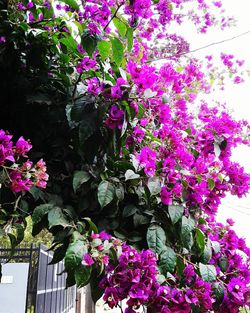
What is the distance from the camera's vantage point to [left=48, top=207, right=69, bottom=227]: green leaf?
0.85m

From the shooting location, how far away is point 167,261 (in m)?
0.89

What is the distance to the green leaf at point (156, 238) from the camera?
89 cm

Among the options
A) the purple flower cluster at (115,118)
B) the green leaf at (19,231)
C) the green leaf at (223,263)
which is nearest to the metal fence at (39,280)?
the green leaf at (19,231)

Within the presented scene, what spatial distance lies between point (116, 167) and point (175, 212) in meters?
0.25

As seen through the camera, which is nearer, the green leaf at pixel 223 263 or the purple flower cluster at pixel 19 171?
the purple flower cluster at pixel 19 171

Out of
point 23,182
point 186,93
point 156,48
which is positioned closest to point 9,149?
point 23,182

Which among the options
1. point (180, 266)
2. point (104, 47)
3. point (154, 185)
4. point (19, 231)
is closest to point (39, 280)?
point (19, 231)

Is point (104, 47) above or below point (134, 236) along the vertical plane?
above

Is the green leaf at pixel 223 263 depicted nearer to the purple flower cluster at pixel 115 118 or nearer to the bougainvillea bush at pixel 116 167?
the bougainvillea bush at pixel 116 167

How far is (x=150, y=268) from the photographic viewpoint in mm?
743

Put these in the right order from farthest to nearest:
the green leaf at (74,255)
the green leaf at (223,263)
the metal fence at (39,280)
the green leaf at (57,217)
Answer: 1. the metal fence at (39,280)
2. the green leaf at (223,263)
3. the green leaf at (57,217)
4. the green leaf at (74,255)

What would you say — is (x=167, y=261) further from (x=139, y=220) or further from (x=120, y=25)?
(x=120, y=25)

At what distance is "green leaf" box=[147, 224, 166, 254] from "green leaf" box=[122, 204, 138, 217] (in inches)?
3.1

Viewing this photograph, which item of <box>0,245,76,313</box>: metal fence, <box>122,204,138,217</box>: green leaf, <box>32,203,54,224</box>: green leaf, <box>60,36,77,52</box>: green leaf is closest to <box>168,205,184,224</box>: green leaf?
<box>122,204,138,217</box>: green leaf
